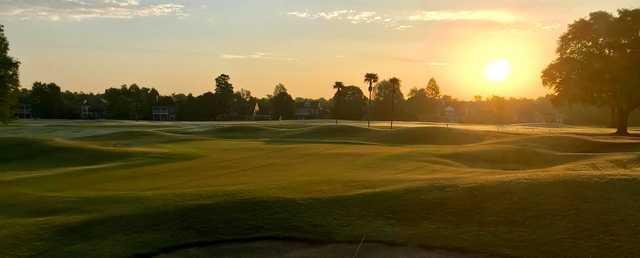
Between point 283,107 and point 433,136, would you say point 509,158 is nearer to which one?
point 433,136

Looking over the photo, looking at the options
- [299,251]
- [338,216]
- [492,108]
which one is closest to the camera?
[299,251]

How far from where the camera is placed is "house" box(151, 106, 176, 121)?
184 meters

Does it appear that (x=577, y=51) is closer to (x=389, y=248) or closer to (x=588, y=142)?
(x=588, y=142)

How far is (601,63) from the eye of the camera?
235 feet

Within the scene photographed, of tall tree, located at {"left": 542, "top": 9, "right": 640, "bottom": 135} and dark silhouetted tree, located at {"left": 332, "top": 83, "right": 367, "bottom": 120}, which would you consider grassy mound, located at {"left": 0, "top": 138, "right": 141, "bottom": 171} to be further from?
dark silhouetted tree, located at {"left": 332, "top": 83, "right": 367, "bottom": 120}

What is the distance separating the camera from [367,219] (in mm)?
18719

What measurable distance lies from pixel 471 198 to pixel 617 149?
39.5 meters

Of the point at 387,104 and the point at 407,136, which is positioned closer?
the point at 407,136

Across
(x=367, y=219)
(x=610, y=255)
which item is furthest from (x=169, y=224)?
(x=610, y=255)

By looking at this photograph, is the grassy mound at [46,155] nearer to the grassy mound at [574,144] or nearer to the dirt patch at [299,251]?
the dirt patch at [299,251]

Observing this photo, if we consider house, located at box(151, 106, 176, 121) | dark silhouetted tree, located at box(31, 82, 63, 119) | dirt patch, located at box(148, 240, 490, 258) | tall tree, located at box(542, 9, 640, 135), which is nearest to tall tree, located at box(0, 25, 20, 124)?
dirt patch, located at box(148, 240, 490, 258)

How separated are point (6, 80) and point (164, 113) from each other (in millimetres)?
141919

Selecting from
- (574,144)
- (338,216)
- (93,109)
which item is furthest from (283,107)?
(338,216)

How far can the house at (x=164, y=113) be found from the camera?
602 feet
